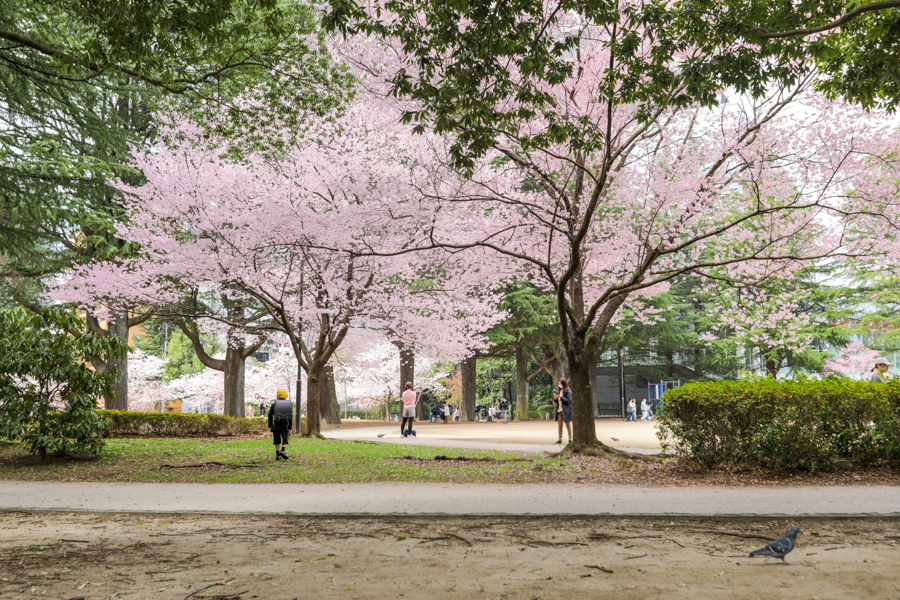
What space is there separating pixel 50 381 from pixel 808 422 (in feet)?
42.4

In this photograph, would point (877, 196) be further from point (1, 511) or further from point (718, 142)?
point (1, 511)

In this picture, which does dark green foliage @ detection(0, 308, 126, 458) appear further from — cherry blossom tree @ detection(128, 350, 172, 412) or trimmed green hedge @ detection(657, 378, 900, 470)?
cherry blossom tree @ detection(128, 350, 172, 412)

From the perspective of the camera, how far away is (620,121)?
37.1 feet

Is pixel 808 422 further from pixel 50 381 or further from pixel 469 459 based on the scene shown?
pixel 50 381

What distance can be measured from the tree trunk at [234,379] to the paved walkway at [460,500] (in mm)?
16199

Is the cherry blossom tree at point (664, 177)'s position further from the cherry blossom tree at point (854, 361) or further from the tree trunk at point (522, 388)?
the cherry blossom tree at point (854, 361)

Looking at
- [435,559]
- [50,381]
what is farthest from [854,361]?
[50,381]

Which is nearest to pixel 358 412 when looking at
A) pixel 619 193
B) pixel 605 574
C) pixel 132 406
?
pixel 132 406

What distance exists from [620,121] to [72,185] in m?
11.2

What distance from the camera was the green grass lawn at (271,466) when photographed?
10289mm

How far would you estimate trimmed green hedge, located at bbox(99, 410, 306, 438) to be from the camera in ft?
61.1

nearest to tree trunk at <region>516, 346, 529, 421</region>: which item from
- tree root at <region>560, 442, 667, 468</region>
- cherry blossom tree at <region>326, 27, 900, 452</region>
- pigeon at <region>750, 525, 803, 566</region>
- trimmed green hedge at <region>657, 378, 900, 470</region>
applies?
cherry blossom tree at <region>326, 27, 900, 452</region>

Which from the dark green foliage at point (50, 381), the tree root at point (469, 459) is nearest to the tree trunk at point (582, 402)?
the tree root at point (469, 459)

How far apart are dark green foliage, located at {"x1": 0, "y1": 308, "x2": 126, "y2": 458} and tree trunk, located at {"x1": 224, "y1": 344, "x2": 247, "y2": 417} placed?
13.2 meters
